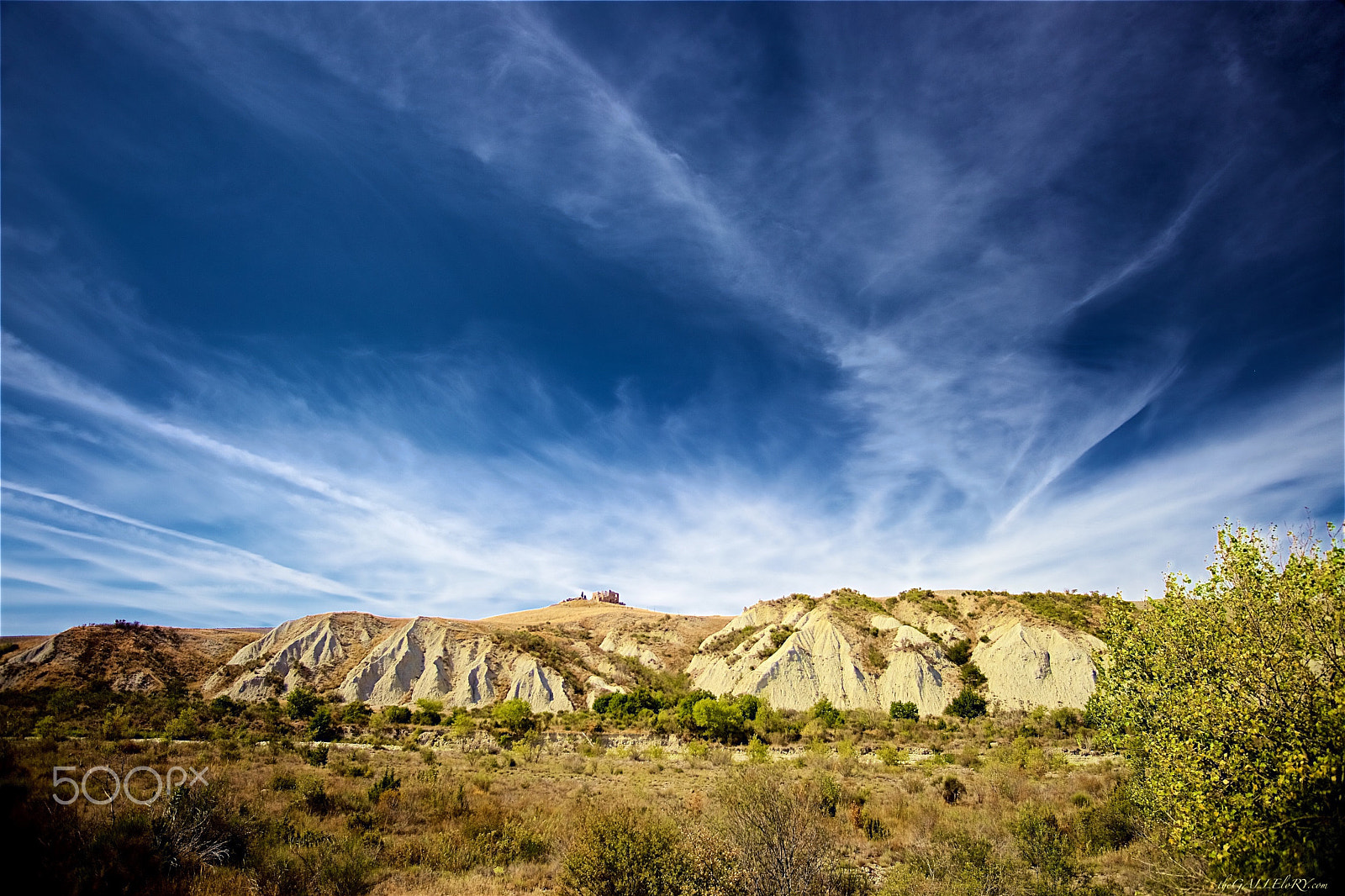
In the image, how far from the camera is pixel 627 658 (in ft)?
227

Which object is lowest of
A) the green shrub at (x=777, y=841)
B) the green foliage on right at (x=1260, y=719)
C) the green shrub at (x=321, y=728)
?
the green shrub at (x=321, y=728)

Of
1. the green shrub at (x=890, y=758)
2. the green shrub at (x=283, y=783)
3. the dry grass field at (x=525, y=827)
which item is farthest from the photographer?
the green shrub at (x=890, y=758)

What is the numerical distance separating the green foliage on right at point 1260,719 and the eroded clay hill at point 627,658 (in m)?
44.5

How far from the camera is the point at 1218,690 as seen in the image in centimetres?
716

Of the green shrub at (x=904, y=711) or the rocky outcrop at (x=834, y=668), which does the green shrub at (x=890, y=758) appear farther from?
the rocky outcrop at (x=834, y=668)

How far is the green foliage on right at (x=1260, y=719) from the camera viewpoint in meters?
5.89

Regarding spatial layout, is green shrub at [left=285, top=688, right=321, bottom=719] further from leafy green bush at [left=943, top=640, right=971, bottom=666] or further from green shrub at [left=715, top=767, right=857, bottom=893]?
leafy green bush at [left=943, top=640, right=971, bottom=666]

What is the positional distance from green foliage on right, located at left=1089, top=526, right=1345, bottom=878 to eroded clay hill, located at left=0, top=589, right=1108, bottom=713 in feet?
146

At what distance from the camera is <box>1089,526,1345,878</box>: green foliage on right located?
19.3 feet

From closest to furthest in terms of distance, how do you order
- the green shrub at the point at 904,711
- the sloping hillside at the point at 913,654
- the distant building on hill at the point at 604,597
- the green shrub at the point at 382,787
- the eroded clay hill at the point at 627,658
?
1. the green shrub at the point at 382,787
2. the green shrub at the point at 904,711
3. the sloping hillside at the point at 913,654
4. the eroded clay hill at the point at 627,658
5. the distant building on hill at the point at 604,597

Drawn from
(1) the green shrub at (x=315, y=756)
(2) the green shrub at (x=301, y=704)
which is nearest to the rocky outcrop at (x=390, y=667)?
(2) the green shrub at (x=301, y=704)

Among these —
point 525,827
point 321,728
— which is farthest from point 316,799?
point 321,728

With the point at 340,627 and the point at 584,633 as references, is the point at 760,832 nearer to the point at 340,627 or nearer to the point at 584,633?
the point at 340,627

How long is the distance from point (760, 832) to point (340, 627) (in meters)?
65.6
